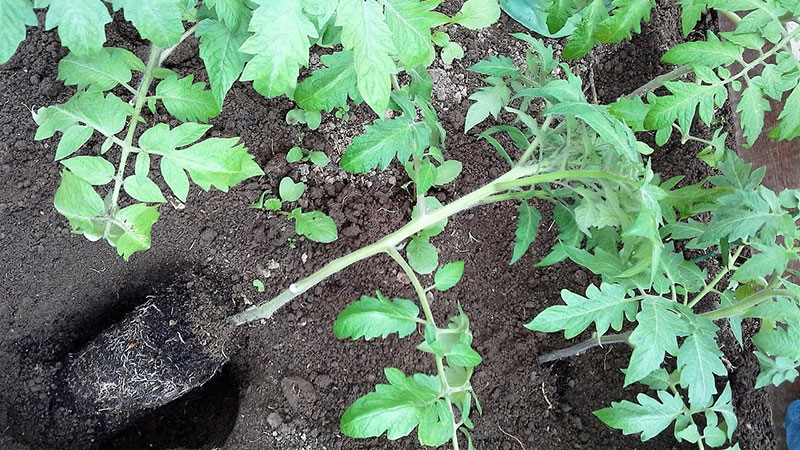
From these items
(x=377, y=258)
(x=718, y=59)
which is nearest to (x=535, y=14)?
(x=718, y=59)

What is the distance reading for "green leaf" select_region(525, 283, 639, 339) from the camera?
43.7 inches

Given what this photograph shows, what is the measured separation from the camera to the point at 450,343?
1.13 m

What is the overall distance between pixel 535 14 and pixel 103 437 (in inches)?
67.5

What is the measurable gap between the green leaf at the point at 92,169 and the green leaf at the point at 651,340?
964 mm

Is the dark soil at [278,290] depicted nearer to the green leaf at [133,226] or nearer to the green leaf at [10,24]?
the green leaf at [133,226]

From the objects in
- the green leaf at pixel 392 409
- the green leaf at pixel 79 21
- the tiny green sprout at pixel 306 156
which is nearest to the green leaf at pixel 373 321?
the green leaf at pixel 392 409

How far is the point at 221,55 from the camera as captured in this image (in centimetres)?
100

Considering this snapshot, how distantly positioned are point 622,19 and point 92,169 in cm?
107

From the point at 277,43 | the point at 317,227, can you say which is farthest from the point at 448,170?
the point at 277,43

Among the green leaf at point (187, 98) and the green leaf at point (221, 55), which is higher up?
the green leaf at point (221, 55)

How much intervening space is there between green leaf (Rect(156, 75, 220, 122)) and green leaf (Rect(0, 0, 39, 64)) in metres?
0.29

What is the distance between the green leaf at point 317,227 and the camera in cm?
156

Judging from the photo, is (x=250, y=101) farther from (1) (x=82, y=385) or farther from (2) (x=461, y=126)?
(1) (x=82, y=385)

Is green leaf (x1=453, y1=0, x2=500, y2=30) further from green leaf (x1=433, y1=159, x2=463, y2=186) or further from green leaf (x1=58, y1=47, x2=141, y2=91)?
green leaf (x1=58, y1=47, x2=141, y2=91)
